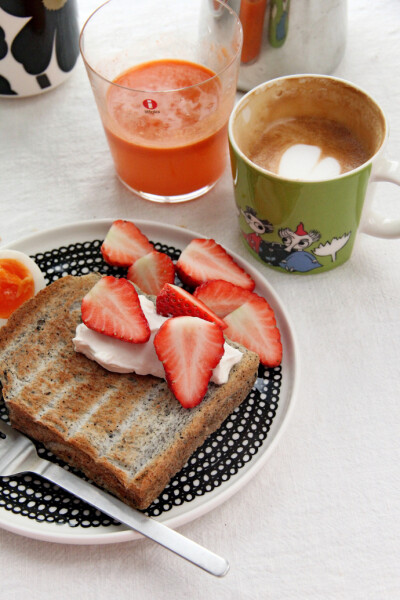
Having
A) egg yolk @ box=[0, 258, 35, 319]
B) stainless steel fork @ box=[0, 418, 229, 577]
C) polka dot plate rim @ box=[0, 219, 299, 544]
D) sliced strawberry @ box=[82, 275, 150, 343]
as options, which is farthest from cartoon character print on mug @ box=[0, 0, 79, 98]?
stainless steel fork @ box=[0, 418, 229, 577]

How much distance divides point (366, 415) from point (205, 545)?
0.39 metres

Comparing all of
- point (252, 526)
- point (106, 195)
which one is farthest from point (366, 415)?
point (106, 195)

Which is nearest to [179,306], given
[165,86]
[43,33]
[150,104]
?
[150,104]

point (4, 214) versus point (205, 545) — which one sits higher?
point (4, 214)

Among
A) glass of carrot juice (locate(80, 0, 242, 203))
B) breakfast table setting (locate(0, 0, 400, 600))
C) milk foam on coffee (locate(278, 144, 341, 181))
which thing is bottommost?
breakfast table setting (locate(0, 0, 400, 600))

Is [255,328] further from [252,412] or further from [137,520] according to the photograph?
[137,520]

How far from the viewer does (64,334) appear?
4.07 feet

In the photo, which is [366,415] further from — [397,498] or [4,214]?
[4,214]

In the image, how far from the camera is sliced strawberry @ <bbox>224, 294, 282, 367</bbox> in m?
1.23

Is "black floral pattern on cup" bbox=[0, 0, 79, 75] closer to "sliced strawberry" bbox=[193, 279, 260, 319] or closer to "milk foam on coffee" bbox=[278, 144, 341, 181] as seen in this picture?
"milk foam on coffee" bbox=[278, 144, 341, 181]

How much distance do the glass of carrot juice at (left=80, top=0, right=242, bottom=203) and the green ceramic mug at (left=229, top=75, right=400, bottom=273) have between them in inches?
4.2

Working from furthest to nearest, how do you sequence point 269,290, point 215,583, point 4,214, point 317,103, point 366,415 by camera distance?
point 4,214 < point 317,103 < point 269,290 < point 366,415 < point 215,583

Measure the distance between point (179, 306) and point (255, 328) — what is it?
17 centimetres

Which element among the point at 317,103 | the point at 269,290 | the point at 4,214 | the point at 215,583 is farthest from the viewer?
the point at 4,214
